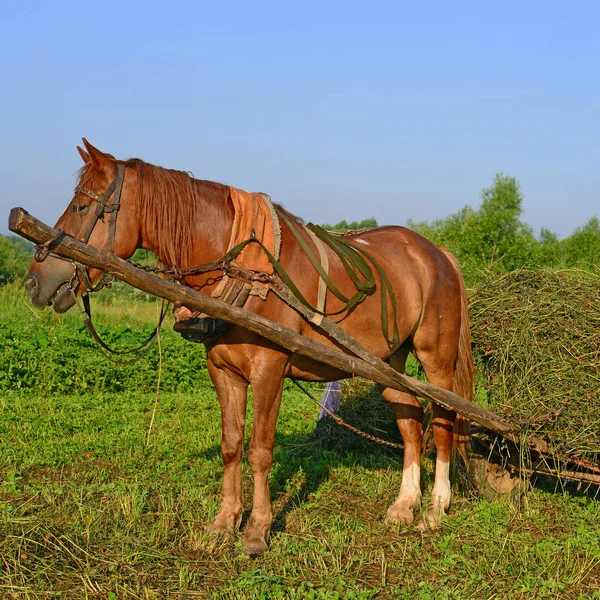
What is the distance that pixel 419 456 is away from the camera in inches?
208

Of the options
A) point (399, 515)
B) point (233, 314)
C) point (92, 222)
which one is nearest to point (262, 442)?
point (233, 314)

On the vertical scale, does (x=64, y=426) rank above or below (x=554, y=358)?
below

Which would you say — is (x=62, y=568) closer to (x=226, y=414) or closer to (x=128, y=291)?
(x=226, y=414)

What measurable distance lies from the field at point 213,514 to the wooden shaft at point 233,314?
→ 84 centimetres

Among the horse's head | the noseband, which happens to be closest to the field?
the horse's head

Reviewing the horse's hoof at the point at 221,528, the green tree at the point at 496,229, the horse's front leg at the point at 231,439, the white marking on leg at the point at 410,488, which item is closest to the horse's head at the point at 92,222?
the horse's front leg at the point at 231,439

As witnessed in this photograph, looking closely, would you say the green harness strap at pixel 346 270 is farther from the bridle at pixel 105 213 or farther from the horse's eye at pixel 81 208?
the horse's eye at pixel 81 208

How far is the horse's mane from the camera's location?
374 cm

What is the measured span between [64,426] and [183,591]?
3804mm

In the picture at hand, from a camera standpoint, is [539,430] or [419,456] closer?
[539,430]

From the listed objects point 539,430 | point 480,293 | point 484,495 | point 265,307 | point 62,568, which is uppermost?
point 480,293

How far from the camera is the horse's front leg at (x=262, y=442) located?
13.0 feet

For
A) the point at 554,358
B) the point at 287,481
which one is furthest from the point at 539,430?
the point at 287,481

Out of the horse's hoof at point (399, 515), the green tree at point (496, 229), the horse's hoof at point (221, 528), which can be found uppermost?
the green tree at point (496, 229)
